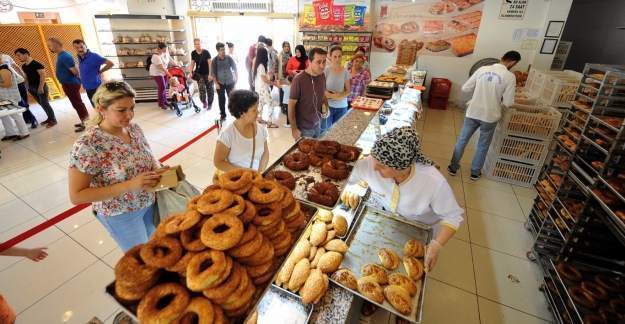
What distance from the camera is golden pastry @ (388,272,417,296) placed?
4.49 feet

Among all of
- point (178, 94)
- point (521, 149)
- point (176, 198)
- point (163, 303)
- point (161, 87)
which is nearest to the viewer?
point (163, 303)

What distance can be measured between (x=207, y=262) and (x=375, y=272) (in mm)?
912

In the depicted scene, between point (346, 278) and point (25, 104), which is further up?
point (346, 278)

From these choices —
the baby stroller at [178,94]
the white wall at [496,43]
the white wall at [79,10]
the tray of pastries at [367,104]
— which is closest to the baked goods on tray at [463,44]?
the white wall at [496,43]

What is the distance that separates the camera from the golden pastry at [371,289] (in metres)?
1.31

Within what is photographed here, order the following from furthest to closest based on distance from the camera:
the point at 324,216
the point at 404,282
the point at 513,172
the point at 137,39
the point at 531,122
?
1. the point at 137,39
2. the point at 513,172
3. the point at 531,122
4. the point at 324,216
5. the point at 404,282

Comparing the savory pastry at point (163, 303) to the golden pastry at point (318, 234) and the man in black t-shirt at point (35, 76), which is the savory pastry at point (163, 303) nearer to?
the golden pastry at point (318, 234)

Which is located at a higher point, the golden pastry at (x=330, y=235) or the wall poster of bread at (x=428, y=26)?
the wall poster of bread at (x=428, y=26)

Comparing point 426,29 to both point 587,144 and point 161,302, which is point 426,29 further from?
point 161,302

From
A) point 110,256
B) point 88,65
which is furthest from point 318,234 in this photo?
point 88,65

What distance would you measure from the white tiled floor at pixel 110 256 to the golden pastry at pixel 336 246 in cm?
106

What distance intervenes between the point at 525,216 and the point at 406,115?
2005mm

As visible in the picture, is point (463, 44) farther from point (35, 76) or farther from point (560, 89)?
point (35, 76)

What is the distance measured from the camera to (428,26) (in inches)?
311
